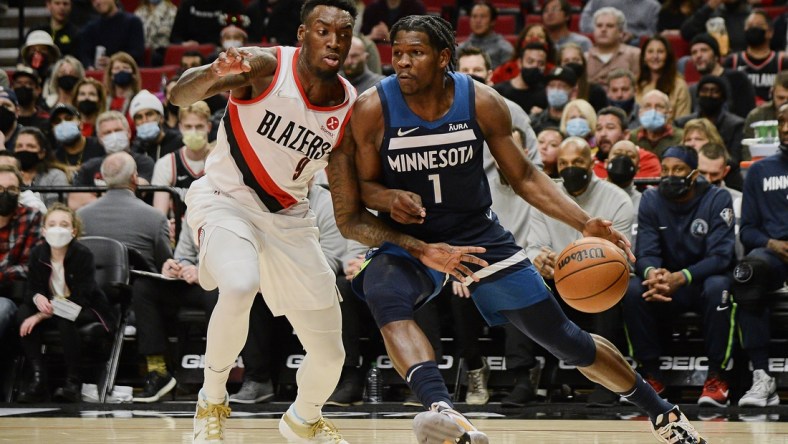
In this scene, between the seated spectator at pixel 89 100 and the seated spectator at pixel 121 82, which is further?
the seated spectator at pixel 121 82

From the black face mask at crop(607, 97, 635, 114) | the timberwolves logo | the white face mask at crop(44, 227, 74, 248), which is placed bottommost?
the white face mask at crop(44, 227, 74, 248)

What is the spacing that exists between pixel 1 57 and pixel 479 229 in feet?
38.9

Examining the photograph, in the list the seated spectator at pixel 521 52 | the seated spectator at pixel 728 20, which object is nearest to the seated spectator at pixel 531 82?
the seated spectator at pixel 521 52

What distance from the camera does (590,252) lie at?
5078 millimetres

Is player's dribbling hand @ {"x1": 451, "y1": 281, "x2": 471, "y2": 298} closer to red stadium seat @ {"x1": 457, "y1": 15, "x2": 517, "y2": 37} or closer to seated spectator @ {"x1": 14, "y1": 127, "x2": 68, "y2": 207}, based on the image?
seated spectator @ {"x1": 14, "y1": 127, "x2": 68, "y2": 207}

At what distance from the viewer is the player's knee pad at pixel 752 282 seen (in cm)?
748

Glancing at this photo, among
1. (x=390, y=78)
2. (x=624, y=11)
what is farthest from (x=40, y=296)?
(x=624, y=11)

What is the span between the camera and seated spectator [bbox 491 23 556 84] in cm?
1102

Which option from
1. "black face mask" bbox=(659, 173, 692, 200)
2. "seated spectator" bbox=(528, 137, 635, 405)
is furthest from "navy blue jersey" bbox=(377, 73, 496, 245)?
"black face mask" bbox=(659, 173, 692, 200)

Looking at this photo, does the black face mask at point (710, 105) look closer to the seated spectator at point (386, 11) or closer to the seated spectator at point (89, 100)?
the seated spectator at point (386, 11)

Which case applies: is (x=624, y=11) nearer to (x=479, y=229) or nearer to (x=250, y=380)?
(x=250, y=380)

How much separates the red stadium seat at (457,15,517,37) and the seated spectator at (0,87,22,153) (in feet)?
17.0

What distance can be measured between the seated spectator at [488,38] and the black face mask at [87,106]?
145 inches

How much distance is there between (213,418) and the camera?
528 cm
